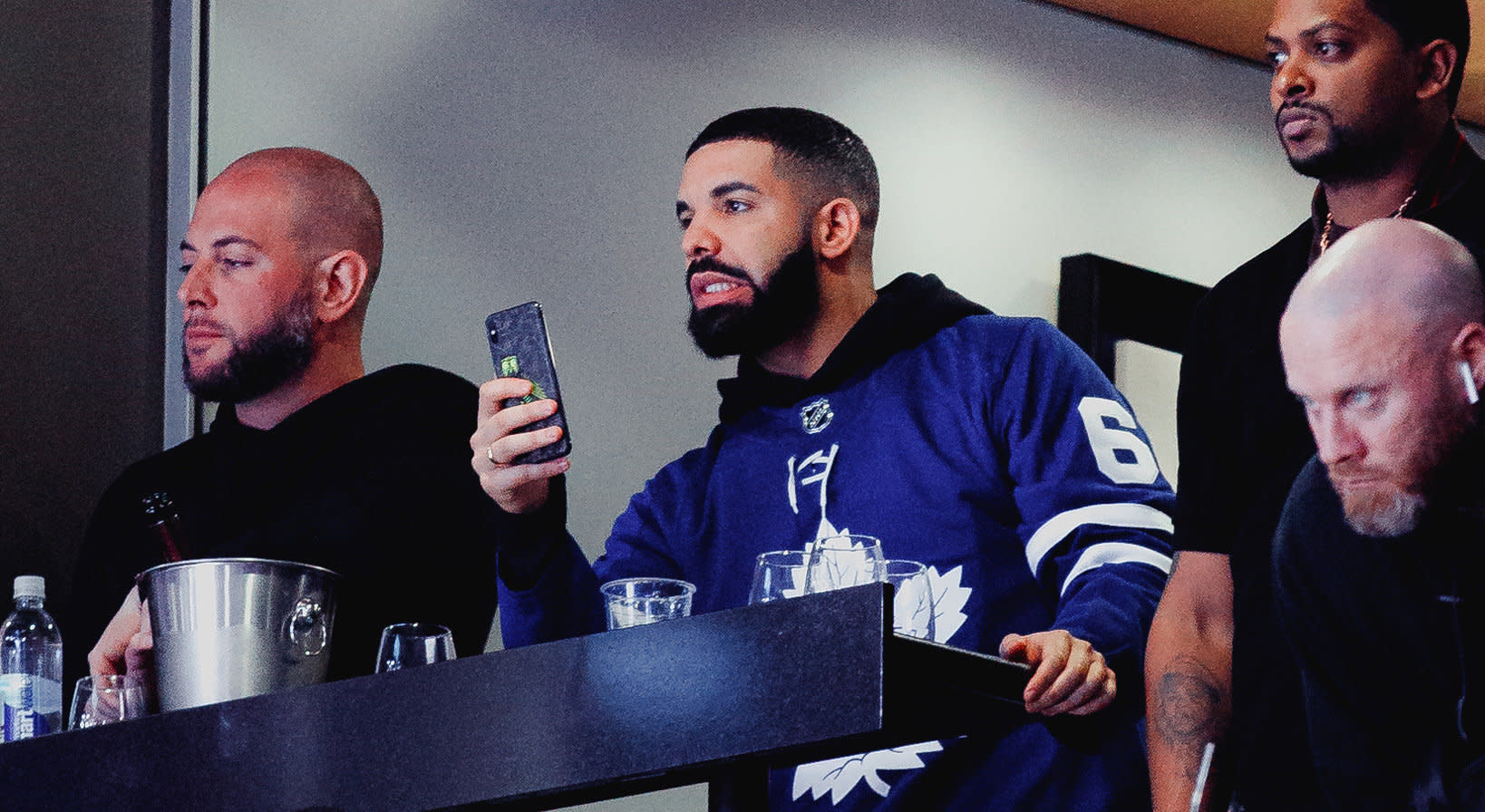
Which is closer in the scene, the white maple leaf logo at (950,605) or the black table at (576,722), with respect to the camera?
the black table at (576,722)

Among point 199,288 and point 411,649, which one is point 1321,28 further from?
point 199,288

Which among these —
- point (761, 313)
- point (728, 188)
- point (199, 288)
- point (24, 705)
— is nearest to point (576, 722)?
point (24, 705)

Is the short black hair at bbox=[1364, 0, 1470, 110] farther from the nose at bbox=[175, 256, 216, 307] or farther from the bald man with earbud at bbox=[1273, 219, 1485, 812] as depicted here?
the nose at bbox=[175, 256, 216, 307]

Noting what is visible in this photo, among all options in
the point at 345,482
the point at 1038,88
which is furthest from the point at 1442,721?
the point at 1038,88

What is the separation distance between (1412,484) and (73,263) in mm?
2086

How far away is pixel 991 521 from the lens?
6.54 feet

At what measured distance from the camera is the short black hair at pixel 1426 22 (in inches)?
59.9

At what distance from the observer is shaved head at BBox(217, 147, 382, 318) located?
2.51m

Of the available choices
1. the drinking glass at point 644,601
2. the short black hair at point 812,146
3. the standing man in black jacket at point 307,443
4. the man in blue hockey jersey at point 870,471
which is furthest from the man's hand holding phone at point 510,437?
the short black hair at point 812,146

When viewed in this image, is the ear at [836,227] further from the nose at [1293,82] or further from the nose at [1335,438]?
the nose at [1335,438]

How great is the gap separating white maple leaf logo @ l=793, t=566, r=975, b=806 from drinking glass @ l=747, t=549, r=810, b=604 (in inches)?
17.0

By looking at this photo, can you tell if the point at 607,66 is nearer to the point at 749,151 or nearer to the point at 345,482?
the point at 749,151

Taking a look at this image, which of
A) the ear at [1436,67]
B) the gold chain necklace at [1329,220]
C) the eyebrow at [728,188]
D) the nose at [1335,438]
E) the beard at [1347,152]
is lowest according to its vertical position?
the nose at [1335,438]

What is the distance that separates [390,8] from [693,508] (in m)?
1.11
